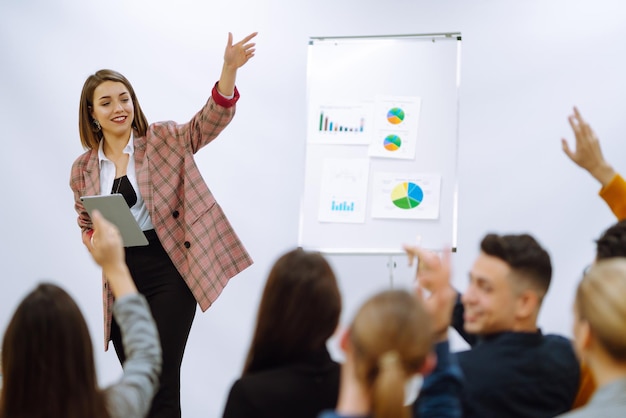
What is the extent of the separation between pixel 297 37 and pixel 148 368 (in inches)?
105

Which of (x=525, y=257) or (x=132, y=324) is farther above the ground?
(x=525, y=257)

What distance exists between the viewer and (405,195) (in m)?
3.45

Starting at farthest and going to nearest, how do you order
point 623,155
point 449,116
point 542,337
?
1. point 623,155
2. point 449,116
3. point 542,337

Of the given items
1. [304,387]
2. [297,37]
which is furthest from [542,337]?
[297,37]

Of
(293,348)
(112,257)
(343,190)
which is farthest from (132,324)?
(343,190)

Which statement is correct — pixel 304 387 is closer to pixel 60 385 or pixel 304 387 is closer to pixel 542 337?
pixel 60 385

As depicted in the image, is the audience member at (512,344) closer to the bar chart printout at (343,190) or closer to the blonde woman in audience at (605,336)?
the blonde woman in audience at (605,336)

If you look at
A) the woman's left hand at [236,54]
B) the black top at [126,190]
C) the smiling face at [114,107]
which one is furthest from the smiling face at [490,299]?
the smiling face at [114,107]

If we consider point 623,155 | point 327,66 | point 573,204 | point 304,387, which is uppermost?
point 327,66

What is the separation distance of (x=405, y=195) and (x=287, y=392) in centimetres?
198

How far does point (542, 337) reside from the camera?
6.20ft

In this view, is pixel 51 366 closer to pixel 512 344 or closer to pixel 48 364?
pixel 48 364

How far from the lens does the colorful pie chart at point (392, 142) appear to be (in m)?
3.46

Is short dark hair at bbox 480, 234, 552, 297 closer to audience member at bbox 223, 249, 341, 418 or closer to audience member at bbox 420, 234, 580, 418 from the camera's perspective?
audience member at bbox 420, 234, 580, 418
